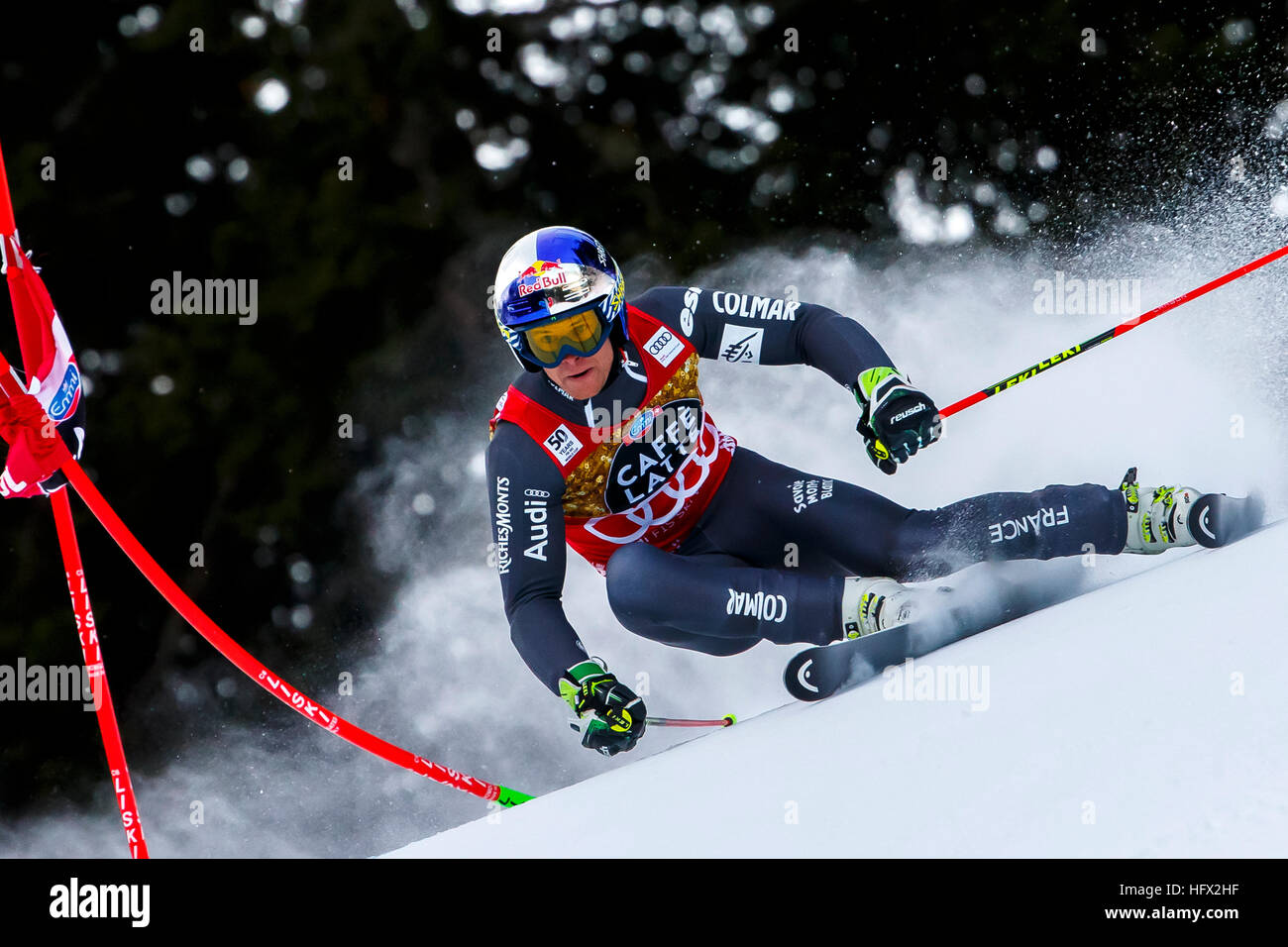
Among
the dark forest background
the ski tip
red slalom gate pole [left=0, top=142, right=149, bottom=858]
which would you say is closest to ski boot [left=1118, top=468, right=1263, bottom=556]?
the ski tip

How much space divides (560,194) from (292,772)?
380 cm

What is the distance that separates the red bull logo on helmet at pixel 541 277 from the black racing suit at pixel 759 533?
0.94 feet

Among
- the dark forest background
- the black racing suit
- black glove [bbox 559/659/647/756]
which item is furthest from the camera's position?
the dark forest background

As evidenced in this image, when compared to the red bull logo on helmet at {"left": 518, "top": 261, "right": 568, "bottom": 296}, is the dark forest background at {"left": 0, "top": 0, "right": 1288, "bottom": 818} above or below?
above

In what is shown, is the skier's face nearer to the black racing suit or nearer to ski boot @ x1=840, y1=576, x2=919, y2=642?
the black racing suit

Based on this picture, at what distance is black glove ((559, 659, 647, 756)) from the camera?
9.25 ft

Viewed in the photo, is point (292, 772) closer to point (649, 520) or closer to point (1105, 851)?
point (649, 520)

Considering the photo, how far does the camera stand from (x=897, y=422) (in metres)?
2.87

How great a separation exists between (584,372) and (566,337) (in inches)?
4.7

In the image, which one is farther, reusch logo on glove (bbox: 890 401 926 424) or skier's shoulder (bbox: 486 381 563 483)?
skier's shoulder (bbox: 486 381 563 483)

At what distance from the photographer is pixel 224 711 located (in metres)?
8.07

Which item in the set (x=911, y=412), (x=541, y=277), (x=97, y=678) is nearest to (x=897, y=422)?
(x=911, y=412)

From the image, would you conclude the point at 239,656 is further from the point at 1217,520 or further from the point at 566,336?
the point at 1217,520

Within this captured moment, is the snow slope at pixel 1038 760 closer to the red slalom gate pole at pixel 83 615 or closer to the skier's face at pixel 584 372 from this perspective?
the red slalom gate pole at pixel 83 615
